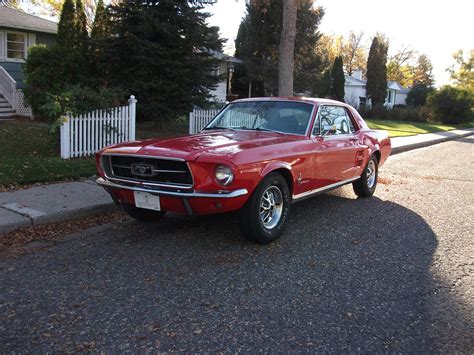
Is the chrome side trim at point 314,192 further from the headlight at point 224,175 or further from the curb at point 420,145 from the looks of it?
the curb at point 420,145

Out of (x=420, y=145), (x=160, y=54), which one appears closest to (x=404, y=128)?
(x=420, y=145)

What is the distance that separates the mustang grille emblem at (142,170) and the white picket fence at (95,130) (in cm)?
469

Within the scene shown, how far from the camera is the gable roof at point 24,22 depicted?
18109 mm

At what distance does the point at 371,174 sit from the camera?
7.89 metres

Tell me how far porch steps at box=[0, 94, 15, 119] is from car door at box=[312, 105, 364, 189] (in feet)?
42.9

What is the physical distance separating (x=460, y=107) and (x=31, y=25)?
103ft

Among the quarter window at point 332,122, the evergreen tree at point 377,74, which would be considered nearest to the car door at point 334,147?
the quarter window at point 332,122

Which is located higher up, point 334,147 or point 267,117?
point 267,117

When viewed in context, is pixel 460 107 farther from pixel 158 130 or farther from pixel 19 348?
pixel 19 348

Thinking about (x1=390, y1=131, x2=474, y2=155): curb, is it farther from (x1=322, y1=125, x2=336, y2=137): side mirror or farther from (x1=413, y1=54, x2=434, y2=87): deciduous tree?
(x1=413, y1=54, x2=434, y2=87): deciduous tree

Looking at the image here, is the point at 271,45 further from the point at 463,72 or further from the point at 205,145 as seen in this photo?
the point at 463,72

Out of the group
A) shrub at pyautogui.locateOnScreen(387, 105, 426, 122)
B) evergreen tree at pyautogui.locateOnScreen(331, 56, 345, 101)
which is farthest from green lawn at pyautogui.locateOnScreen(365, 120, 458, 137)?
evergreen tree at pyautogui.locateOnScreen(331, 56, 345, 101)

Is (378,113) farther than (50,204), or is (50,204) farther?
(378,113)

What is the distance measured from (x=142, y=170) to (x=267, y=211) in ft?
4.68
